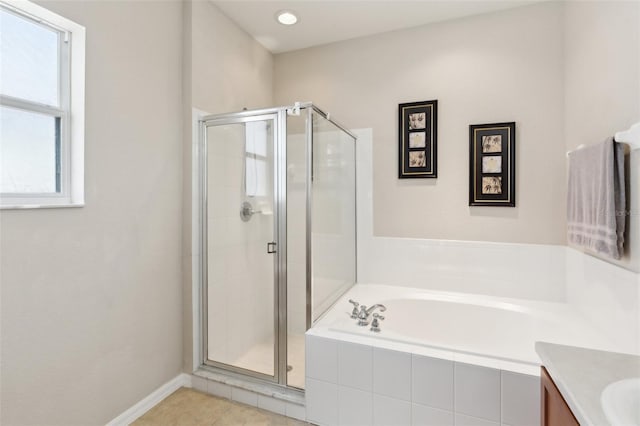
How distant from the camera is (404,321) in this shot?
7.93ft

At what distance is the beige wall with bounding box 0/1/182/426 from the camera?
1.35 m

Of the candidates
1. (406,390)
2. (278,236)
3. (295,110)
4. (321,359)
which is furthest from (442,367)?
(295,110)

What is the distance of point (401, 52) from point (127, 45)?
2.00 meters

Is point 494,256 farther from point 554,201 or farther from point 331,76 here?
point 331,76

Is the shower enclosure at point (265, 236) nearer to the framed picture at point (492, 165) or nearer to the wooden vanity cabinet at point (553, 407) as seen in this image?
the framed picture at point (492, 165)

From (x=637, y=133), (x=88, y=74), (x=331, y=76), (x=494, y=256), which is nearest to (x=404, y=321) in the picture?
(x=494, y=256)

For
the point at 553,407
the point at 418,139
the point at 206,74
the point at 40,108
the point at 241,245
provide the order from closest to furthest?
1. the point at 553,407
2. the point at 40,108
3. the point at 241,245
4. the point at 206,74
5. the point at 418,139

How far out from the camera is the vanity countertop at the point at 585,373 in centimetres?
70

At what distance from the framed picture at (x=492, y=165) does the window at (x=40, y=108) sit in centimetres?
251

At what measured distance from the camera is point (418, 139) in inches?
103

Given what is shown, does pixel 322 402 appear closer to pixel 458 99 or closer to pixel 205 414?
pixel 205 414

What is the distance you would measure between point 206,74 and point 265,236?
1.23 m

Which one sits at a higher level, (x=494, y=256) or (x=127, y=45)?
(x=127, y=45)

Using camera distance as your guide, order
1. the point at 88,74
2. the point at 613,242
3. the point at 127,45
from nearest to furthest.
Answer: the point at 613,242 → the point at 88,74 → the point at 127,45
